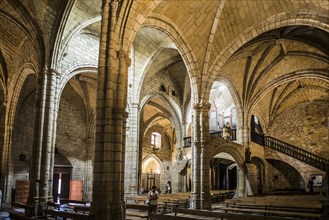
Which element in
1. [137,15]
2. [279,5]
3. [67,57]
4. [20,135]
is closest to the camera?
[137,15]

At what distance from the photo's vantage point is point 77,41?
16.0m

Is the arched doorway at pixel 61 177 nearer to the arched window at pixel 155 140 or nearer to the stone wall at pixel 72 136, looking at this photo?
the stone wall at pixel 72 136

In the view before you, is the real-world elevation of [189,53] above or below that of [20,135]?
above

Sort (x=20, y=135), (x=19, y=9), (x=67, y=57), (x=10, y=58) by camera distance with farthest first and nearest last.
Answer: (x=20, y=135) → (x=10, y=58) → (x=67, y=57) → (x=19, y=9)

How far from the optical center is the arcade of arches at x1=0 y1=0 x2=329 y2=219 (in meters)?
8.95

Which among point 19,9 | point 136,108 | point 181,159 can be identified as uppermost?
point 19,9

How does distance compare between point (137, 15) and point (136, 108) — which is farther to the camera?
point (136, 108)

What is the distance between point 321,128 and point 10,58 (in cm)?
2303

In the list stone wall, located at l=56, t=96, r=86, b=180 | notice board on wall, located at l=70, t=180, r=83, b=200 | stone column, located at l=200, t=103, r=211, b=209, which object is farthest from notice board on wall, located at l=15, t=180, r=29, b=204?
stone column, located at l=200, t=103, r=211, b=209

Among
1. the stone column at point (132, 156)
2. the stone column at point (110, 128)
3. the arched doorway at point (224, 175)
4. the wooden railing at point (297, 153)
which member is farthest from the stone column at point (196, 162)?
the arched doorway at point (224, 175)

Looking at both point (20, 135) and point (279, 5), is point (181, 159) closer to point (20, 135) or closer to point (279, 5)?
point (20, 135)

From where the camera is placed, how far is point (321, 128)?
24.1 m

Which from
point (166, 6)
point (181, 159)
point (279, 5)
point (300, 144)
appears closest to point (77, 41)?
point (166, 6)

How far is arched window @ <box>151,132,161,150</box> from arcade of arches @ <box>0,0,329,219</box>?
125 centimetres
